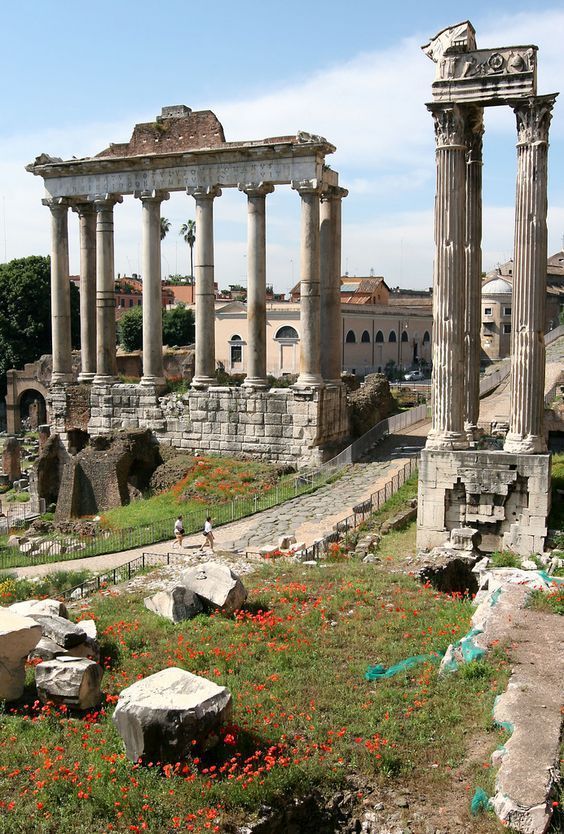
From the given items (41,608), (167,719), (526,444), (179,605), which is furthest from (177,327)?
(167,719)

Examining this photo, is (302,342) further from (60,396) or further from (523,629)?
(523,629)

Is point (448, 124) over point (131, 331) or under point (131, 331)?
over

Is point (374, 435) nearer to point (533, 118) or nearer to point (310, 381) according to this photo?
point (310, 381)

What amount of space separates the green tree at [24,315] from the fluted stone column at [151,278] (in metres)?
33.8

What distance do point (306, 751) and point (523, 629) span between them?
466 cm

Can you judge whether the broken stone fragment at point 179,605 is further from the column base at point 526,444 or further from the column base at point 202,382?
the column base at point 202,382

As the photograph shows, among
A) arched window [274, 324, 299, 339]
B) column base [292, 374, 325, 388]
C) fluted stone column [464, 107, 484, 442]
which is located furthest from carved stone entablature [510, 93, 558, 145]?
arched window [274, 324, 299, 339]

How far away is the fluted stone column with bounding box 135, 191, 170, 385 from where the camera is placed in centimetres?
3331

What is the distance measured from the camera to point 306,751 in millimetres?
10375

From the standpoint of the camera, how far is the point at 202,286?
32469 mm

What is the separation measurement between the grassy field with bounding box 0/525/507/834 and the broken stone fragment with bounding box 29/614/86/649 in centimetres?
65

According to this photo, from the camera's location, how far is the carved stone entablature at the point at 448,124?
20.3m

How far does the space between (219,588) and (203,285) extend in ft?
61.6

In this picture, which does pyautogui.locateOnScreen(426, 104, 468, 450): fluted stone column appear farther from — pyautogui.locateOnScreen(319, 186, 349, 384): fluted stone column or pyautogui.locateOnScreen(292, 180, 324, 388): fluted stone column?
pyautogui.locateOnScreen(319, 186, 349, 384): fluted stone column
